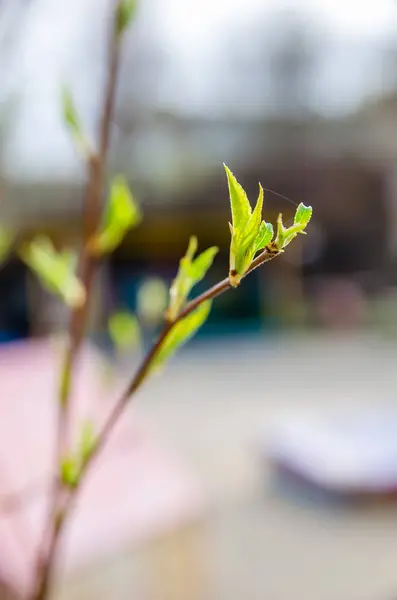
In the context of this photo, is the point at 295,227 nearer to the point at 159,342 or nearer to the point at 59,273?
the point at 159,342

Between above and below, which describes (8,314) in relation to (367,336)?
above

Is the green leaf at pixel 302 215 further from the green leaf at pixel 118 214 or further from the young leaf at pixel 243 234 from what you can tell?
the green leaf at pixel 118 214

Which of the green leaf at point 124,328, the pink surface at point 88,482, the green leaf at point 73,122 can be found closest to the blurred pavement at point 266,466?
the pink surface at point 88,482

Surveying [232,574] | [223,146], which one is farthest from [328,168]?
[232,574]

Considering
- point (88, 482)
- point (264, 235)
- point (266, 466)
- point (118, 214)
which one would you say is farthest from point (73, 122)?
point (266, 466)

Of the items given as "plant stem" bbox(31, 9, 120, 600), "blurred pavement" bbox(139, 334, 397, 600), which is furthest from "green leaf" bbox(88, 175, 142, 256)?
"blurred pavement" bbox(139, 334, 397, 600)

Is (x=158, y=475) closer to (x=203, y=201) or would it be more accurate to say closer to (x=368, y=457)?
(x=368, y=457)
